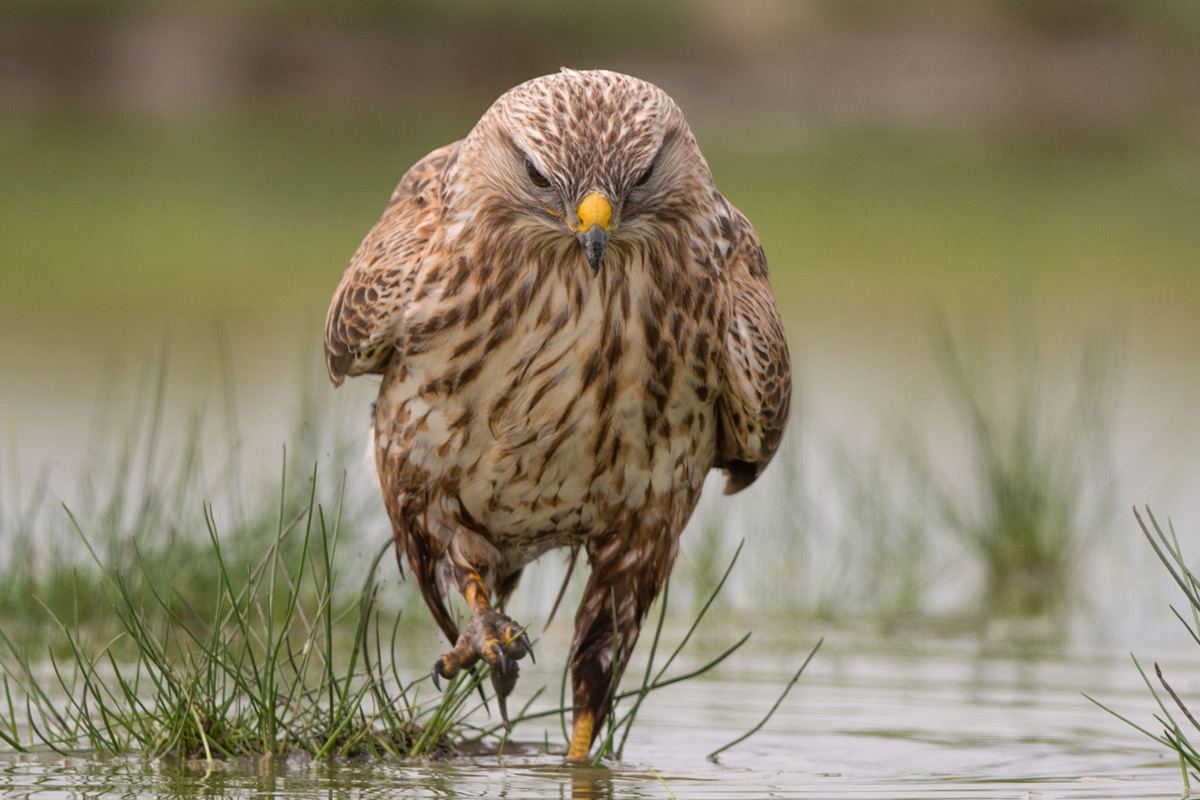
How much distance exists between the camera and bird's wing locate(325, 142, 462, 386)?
5121 mm

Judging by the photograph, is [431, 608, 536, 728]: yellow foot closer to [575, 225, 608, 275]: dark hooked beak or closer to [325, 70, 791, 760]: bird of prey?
[325, 70, 791, 760]: bird of prey

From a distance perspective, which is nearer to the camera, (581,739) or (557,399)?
(557,399)

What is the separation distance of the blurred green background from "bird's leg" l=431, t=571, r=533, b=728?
6.00 feet

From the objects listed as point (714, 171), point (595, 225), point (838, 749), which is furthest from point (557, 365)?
point (714, 171)

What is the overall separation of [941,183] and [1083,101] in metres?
18.9

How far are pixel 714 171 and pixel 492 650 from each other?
72.1 ft

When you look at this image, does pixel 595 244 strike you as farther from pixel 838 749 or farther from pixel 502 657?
pixel 838 749

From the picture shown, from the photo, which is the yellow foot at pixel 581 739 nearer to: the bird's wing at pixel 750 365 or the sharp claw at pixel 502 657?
the sharp claw at pixel 502 657

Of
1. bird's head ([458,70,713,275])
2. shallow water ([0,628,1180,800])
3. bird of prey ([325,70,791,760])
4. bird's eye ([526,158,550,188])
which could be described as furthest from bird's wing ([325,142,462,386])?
shallow water ([0,628,1180,800])

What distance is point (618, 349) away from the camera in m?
4.93

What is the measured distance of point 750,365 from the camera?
518 centimetres

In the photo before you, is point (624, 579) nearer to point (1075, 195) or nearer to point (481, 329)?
point (481, 329)

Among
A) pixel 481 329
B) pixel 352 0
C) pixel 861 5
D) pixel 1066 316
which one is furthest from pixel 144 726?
pixel 861 5

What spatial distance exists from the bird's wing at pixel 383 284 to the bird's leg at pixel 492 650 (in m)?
0.79
